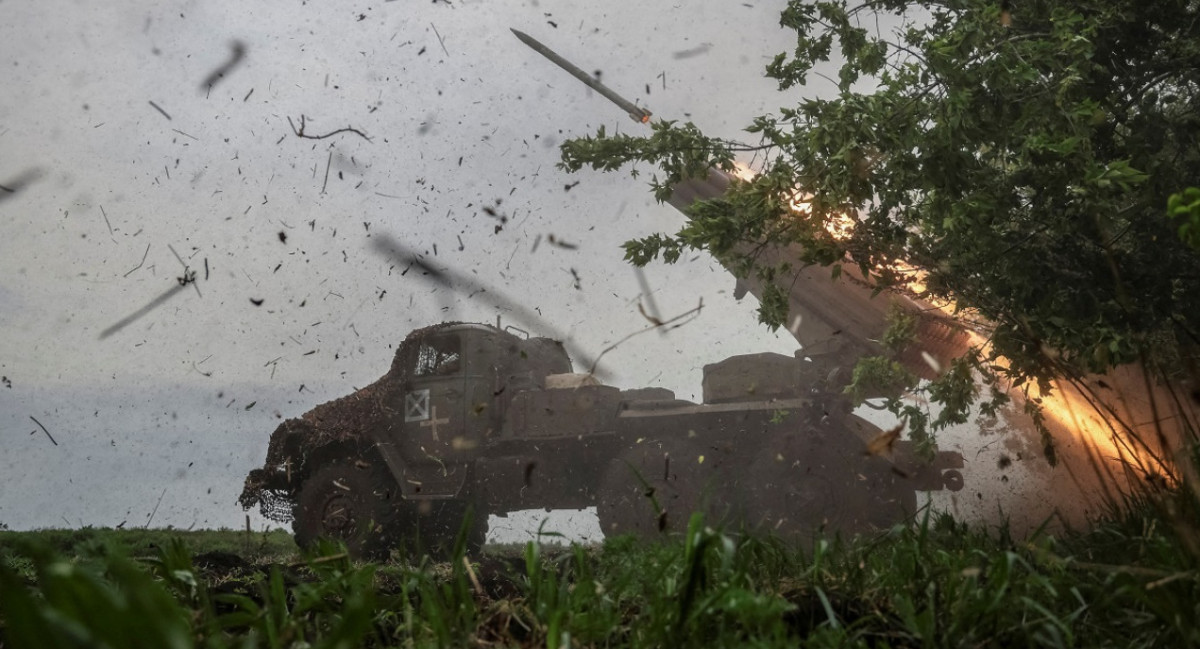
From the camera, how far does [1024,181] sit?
7.14m

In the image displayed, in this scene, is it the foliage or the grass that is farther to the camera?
the grass

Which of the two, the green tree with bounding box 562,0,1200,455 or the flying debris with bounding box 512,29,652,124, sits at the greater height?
the flying debris with bounding box 512,29,652,124

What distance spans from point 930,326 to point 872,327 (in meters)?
0.71

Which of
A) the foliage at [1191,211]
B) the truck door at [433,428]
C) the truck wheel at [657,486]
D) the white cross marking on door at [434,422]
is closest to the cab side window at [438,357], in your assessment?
the truck door at [433,428]

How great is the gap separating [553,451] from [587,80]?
243 inches

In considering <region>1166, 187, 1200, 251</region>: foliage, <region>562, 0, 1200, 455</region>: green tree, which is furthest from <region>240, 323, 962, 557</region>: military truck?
<region>1166, 187, 1200, 251</region>: foliage

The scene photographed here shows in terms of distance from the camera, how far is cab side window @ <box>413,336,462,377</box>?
12.4m

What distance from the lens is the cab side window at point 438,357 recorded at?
12375 millimetres

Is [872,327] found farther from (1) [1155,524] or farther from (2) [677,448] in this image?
(1) [1155,524]

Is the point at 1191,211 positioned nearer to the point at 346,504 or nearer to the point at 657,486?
the point at 657,486

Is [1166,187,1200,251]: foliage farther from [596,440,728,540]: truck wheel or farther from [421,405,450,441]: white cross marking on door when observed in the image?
[421,405,450,441]: white cross marking on door

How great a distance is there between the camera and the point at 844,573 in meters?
3.33

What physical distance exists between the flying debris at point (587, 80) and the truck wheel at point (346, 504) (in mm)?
6138

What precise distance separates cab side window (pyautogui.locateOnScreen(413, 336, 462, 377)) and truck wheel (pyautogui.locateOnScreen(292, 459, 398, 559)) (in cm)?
146
